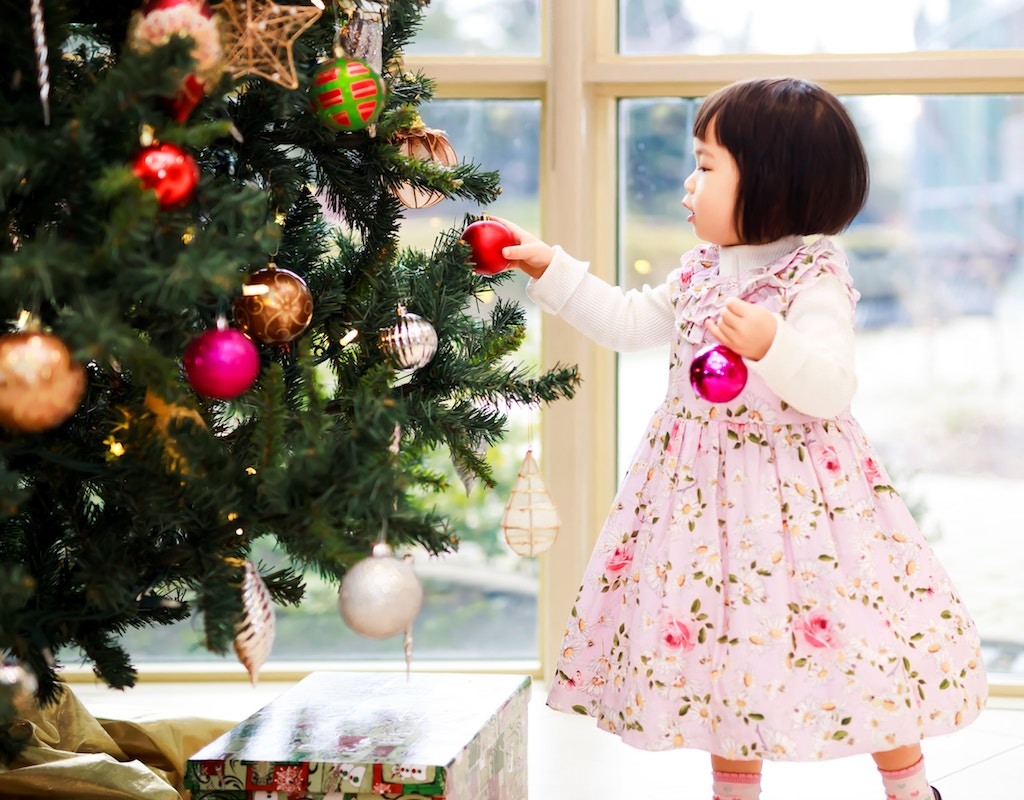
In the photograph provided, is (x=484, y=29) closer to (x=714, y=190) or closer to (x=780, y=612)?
(x=714, y=190)

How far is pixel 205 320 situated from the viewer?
113 cm

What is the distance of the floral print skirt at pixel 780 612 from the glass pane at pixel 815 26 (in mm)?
962

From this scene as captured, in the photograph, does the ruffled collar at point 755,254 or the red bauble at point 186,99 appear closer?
the red bauble at point 186,99

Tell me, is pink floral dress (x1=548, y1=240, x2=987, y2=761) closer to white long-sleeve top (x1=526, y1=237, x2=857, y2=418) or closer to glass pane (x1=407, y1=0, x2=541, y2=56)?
white long-sleeve top (x1=526, y1=237, x2=857, y2=418)

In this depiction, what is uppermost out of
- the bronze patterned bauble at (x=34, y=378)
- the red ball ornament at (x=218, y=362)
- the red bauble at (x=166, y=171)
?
the red bauble at (x=166, y=171)

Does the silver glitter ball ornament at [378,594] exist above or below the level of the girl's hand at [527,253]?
below

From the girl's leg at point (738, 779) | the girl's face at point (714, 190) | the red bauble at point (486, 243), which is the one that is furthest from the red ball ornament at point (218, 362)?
the girl's leg at point (738, 779)

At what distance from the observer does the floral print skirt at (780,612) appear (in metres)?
1.30

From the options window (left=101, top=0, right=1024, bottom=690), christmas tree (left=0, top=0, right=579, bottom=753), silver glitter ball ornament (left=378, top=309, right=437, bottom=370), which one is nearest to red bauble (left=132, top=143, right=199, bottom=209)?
christmas tree (left=0, top=0, right=579, bottom=753)

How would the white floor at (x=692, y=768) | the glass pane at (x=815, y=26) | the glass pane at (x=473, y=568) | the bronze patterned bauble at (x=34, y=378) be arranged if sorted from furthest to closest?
1. the glass pane at (x=473, y=568)
2. the glass pane at (x=815, y=26)
3. the white floor at (x=692, y=768)
4. the bronze patterned bauble at (x=34, y=378)

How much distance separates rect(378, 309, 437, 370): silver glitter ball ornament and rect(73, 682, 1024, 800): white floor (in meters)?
0.82

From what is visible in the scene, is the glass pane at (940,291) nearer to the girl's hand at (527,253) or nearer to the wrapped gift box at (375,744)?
the girl's hand at (527,253)

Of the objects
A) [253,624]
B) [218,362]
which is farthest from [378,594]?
[218,362]

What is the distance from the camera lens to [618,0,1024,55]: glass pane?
2.07 meters
